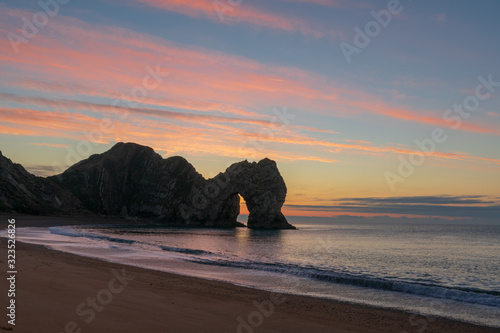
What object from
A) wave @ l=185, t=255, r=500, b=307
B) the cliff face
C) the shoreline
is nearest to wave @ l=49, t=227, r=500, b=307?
wave @ l=185, t=255, r=500, b=307

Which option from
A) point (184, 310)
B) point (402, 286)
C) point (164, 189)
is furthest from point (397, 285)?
point (164, 189)

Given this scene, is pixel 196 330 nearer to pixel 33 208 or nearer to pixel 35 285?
pixel 35 285

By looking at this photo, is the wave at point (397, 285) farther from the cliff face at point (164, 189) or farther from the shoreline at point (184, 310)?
the cliff face at point (164, 189)

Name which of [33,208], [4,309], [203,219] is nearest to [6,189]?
[33,208]

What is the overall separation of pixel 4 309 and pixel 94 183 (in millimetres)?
163221

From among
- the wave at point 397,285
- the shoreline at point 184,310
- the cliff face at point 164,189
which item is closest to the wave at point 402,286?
the wave at point 397,285

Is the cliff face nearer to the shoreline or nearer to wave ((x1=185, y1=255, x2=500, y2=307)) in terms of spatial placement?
wave ((x1=185, y1=255, x2=500, y2=307))

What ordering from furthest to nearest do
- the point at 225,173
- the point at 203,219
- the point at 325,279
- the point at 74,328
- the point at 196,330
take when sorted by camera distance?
the point at 203,219, the point at 225,173, the point at 325,279, the point at 196,330, the point at 74,328

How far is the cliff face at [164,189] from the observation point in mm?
129000

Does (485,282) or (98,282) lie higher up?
(98,282)

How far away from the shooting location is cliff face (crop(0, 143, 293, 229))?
423 ft

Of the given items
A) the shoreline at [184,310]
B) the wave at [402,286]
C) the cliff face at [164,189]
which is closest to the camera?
the shoreline at [184,310]

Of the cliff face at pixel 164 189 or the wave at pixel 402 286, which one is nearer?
the wave at pixel 402 286

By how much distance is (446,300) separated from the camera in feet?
59.0
